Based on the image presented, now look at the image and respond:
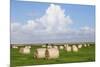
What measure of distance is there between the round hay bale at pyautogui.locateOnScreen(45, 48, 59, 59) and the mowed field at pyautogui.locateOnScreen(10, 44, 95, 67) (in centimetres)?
3

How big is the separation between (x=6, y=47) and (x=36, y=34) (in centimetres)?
26

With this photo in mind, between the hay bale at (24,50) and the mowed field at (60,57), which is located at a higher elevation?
the hay bale at (24,50)

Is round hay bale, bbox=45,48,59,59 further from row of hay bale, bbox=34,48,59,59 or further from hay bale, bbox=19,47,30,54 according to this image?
hay bale, bbox=19,47,30,54

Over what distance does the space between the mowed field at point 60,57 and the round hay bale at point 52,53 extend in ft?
0.09

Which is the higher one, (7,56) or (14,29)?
(14,29)

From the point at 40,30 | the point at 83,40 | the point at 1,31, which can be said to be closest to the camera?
the point at 1,31

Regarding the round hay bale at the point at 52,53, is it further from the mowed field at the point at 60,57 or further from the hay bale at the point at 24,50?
the hay bale at the point at 24,50

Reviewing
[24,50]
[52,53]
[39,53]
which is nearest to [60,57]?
[52,53]

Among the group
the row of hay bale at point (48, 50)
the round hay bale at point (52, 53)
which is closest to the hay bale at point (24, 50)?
the row of hay bale at point (48, 50)

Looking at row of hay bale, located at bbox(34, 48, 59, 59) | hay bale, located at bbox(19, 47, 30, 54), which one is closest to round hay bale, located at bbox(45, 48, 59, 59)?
row of hay bale, located at bbox(34, 48, 59, 59)

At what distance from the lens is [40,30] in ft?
6.01

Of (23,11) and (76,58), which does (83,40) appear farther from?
(23,11)

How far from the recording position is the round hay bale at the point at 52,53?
1847mm
